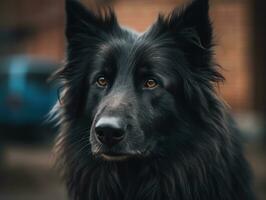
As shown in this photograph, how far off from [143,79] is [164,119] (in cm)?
35

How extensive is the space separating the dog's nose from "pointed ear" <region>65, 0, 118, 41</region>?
1.02 m

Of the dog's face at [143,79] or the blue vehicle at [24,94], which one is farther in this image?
the blue vehicle at [24,94]

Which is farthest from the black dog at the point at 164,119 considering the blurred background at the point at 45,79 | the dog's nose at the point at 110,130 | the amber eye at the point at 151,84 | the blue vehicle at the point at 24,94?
the blue vehicle at the point at 24,94

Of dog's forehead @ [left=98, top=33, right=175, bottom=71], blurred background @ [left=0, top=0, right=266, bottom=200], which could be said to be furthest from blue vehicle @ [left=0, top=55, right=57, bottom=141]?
dog's forehead @ [left=98, top=33, right=175, bottom=71]

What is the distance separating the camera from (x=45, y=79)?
23.0 meters

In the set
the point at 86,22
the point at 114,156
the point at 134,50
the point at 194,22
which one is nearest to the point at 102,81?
the point at 134,50

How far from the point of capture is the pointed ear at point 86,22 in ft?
20.4

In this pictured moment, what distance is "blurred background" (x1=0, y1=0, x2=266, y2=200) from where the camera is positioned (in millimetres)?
16703

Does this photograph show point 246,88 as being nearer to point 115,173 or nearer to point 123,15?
point 123,15

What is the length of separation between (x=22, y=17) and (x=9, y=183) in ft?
A: 17.6

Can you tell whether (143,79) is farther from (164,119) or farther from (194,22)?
(194,22)

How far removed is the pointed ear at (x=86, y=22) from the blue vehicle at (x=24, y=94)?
53.0 feet

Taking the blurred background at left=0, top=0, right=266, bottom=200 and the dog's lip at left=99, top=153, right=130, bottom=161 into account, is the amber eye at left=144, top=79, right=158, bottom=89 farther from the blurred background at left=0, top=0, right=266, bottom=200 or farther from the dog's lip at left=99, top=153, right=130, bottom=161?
the blurred background at left=0, top=0, right=266, bottom=200

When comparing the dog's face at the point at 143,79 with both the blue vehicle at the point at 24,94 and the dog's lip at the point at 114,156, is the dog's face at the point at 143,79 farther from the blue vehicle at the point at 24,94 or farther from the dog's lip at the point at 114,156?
the blue vehicle at the point at 24,94
